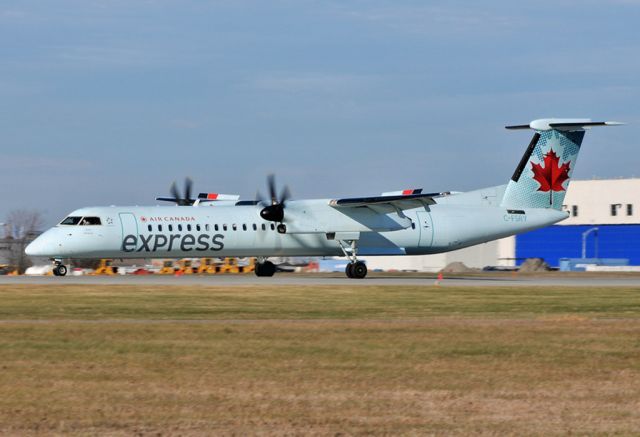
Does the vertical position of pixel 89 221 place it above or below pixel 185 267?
above

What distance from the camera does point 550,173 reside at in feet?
165

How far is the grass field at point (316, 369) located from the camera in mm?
12773

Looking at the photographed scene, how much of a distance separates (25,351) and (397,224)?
31.3 meters

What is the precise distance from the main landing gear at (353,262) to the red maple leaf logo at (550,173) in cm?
949

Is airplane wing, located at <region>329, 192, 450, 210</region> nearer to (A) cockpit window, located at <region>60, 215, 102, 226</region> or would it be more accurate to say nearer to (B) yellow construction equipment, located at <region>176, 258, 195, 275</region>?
(A) cockpit window, located at <region>60, 215, 102, 226</region>

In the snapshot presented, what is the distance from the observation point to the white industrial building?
90188 millimetres

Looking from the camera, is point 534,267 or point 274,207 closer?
point 274,207

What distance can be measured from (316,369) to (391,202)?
30.7m

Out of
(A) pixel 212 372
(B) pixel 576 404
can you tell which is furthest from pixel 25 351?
(B) pixel 576 404

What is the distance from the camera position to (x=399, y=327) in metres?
23.5

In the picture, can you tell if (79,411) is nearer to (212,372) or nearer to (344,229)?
(212,372)

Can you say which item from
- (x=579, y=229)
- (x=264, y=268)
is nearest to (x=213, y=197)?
(x=264, y=268)

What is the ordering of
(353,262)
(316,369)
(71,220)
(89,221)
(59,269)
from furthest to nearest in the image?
(353,262) < (59,269) < (71,220) < (89,221) < (316,369)

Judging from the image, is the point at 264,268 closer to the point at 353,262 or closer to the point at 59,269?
the point at 353,262
